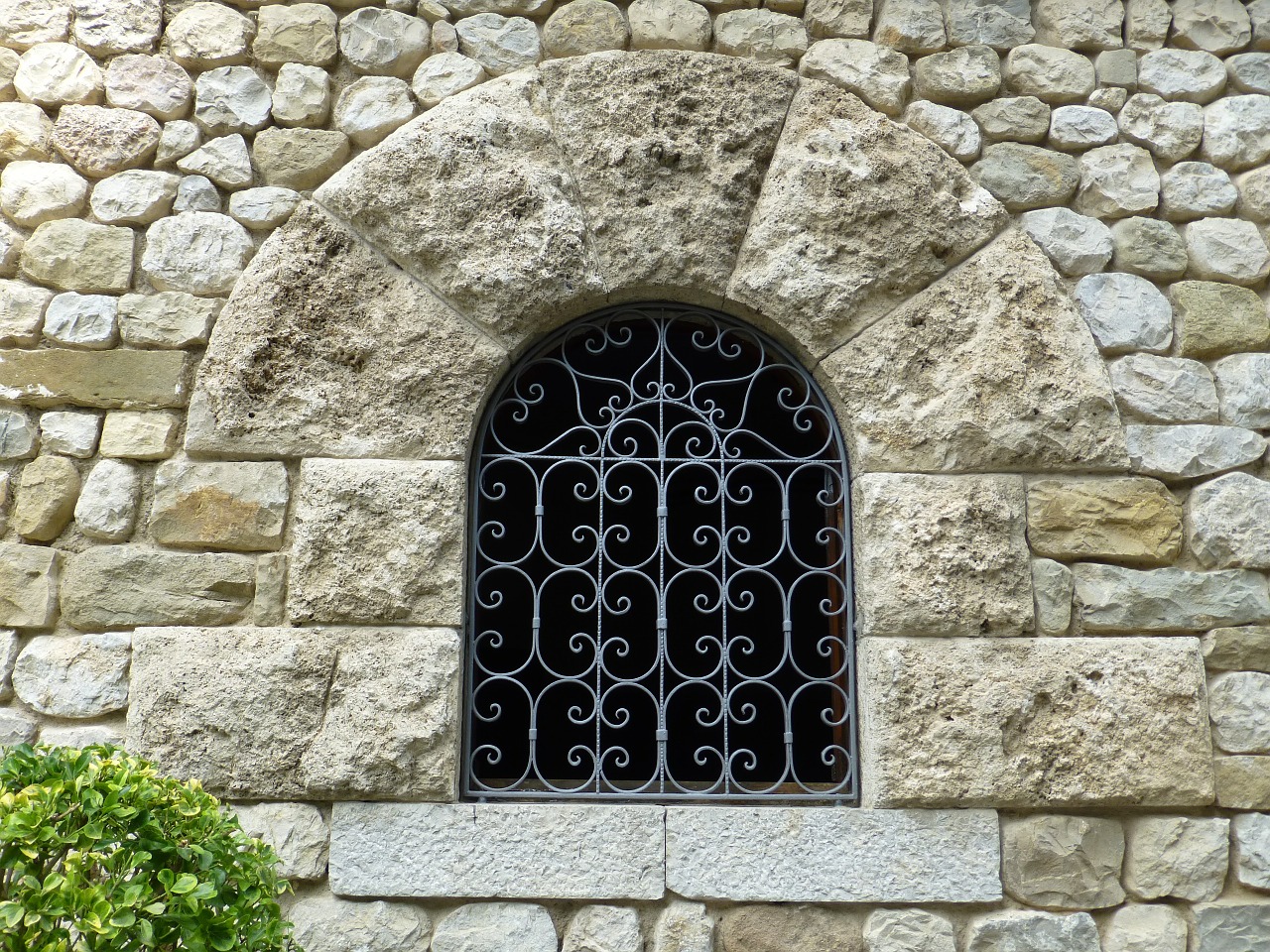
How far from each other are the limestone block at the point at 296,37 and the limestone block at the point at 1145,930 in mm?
3002

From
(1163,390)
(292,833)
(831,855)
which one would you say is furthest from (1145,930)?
(292,833)

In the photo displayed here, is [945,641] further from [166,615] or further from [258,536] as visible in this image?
[166,615]

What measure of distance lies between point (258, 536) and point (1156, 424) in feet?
7.61

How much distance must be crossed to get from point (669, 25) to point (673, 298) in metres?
0.78

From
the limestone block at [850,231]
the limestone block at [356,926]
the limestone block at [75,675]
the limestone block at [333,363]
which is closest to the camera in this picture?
the limestone block at [356,926]

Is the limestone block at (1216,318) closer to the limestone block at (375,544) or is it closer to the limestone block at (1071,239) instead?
the limestone block at (1071,239)

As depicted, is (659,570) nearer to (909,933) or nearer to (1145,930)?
(909,933)

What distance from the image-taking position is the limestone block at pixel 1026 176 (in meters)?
2.86

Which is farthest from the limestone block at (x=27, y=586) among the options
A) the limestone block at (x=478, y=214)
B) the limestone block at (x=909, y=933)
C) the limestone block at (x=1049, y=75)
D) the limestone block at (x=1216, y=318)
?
the limestone block at (x=1216, y=318)

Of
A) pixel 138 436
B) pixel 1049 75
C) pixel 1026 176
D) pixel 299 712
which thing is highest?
pixel 1049 75

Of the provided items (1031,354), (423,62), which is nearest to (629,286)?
(423,62)

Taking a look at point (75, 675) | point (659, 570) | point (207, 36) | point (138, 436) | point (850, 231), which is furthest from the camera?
point (659, 570)

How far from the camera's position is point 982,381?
2.70 metres

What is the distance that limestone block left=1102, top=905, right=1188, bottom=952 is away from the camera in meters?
2.47
